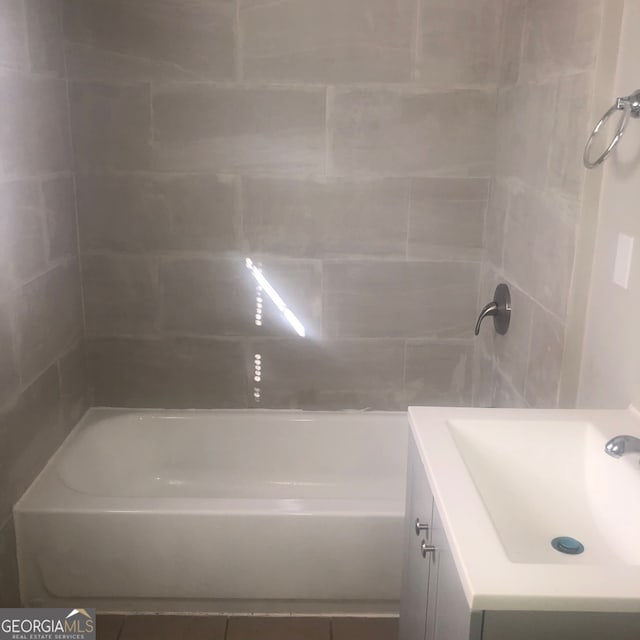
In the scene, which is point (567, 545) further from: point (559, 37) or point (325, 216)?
point (325, 216)

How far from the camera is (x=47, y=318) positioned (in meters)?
2.37

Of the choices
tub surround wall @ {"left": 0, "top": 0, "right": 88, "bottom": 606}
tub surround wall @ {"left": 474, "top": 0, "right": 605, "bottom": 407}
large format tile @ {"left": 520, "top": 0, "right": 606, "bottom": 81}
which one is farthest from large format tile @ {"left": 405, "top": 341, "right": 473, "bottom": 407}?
tub surround wall @ {"left": 0, "top": 0, "right": 88, "bottom": 606}

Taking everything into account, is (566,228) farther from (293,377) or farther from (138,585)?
(138,585)

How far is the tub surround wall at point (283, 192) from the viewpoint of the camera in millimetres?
2525

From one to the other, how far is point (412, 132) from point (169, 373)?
1335mm

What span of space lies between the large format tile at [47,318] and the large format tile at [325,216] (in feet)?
2.27

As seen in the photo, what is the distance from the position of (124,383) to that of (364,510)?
1209 millimetres

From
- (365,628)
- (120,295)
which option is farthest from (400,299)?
(365,628)

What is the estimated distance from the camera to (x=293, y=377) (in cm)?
286

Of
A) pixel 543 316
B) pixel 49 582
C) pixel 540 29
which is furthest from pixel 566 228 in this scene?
pixel 49 582

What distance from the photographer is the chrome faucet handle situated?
241cm

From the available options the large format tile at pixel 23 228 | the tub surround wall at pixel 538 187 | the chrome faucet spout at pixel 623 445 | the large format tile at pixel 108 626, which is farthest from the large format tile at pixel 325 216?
the chrome faucet spout at pixel 623 445

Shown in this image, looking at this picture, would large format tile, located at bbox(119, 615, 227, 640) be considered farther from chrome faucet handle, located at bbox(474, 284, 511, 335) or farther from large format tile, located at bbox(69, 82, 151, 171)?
large format tile, located at bbox(69, 82, 151, 171)
